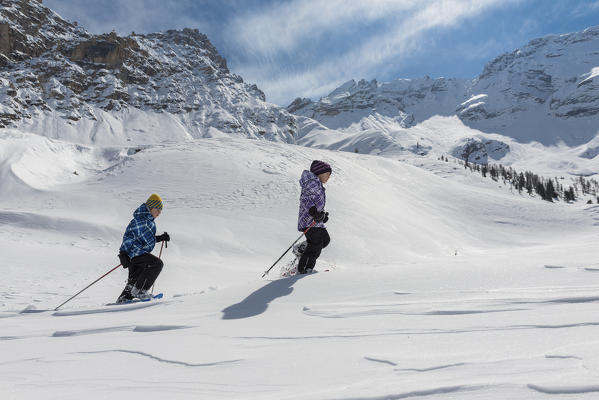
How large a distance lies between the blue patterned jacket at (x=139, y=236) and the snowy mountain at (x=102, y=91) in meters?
126

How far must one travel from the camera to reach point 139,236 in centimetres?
524

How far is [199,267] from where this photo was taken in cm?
873

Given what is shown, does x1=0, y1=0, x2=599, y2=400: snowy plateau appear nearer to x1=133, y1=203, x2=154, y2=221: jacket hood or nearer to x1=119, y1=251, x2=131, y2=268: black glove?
x1=119, y1=251, x2=131, y2=268: black glove

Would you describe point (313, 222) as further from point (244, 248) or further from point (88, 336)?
point (244, 248)

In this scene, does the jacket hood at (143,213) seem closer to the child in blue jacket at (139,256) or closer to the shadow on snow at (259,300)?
the child in blue jacket at (139,256)

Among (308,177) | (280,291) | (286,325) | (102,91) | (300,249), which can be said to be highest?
(102,91)

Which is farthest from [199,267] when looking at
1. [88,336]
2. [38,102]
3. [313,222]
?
[38,102]

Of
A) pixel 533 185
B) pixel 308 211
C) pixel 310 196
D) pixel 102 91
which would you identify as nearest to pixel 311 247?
pixel 308 211

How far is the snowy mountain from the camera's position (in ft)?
392

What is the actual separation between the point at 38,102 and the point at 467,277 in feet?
507

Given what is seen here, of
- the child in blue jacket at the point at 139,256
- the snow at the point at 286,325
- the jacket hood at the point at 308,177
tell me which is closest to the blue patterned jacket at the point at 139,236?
the child in blue jacket at the point at 139,256

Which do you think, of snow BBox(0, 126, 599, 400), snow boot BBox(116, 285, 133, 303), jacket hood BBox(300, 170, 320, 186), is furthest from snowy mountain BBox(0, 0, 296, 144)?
jacket hood BBox(300, 170, 320, 186)

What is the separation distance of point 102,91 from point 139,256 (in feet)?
556

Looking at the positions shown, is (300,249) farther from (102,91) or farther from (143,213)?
(102,91)
